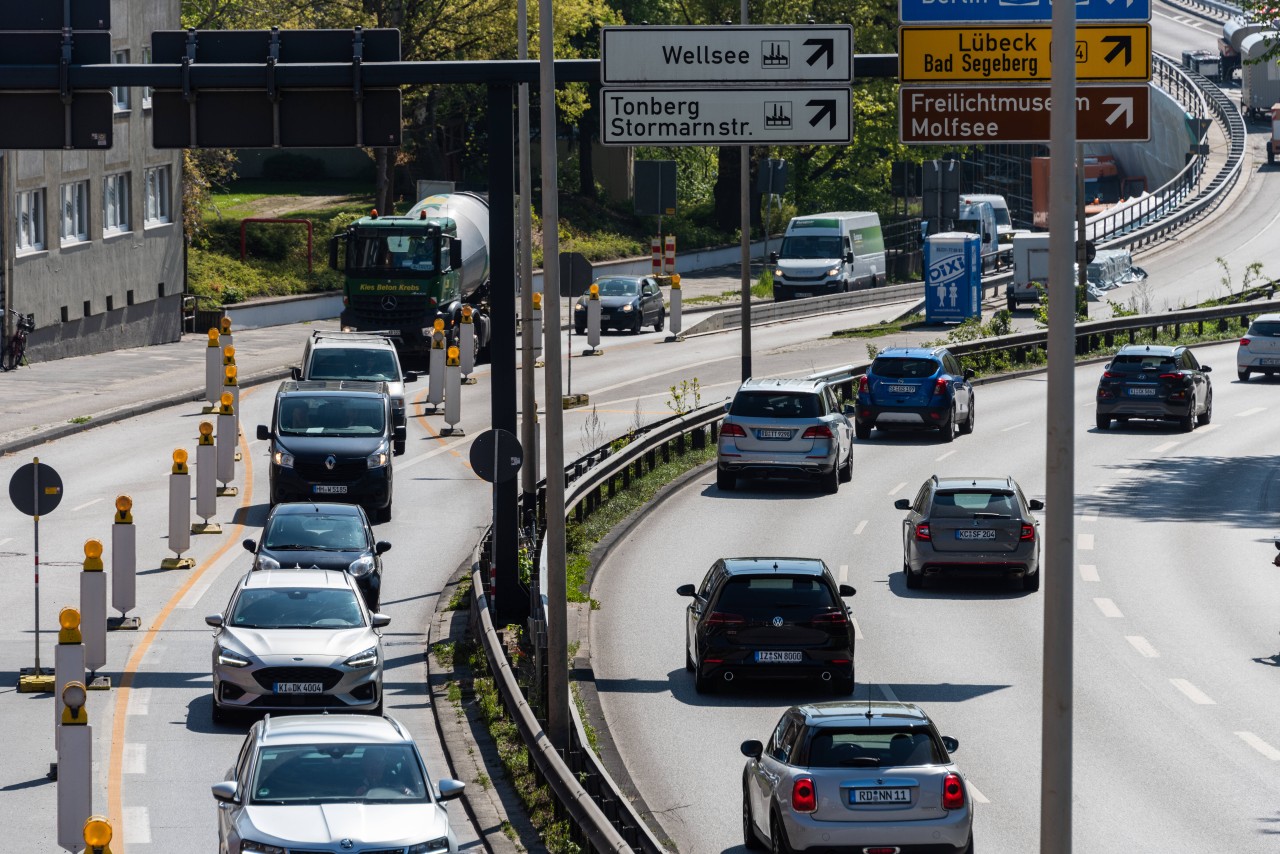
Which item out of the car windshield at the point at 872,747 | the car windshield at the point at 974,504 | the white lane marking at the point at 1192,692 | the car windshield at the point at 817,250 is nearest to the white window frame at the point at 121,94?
the car windshield at the point at 817,250

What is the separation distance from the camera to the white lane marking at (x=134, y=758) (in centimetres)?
1758

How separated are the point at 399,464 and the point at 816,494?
7105 millimetres

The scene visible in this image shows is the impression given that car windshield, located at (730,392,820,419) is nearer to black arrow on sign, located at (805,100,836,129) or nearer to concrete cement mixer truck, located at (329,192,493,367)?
concrete cement mixer truck, located at (329,192,493,367)

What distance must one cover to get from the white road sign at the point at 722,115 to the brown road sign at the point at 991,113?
1.03 meters

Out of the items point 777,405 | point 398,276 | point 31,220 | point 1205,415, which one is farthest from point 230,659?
point 31,220

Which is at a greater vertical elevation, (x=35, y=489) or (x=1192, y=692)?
(x=35, y=489)

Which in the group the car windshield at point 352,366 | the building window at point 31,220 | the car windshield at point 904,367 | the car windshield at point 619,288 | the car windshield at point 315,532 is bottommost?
the car windshield at point 315,532

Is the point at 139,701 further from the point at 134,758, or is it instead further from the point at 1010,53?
the point at 1010,53

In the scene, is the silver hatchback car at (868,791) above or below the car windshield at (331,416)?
below

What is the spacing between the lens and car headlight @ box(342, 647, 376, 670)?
19188 millimetres

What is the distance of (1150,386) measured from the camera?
1612 inches

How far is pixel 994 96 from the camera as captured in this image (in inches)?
735

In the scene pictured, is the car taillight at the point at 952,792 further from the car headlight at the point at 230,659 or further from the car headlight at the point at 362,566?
the car headlight at the point at 362,566

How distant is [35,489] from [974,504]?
1158 centimetres
